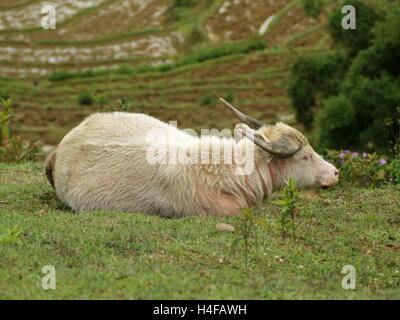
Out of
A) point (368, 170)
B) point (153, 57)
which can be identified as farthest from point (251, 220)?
point (153, 57)

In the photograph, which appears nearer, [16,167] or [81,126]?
[81,126]

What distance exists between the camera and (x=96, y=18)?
87.9ft

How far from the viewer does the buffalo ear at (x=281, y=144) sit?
5512mm

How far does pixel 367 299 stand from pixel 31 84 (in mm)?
18685

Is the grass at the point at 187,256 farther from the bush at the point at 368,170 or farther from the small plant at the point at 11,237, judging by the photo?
the bush at the point at 368,170

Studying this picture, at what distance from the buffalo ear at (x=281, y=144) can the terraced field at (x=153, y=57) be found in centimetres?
1031

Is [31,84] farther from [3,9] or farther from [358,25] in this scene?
[358,25]

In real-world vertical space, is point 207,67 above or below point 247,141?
above

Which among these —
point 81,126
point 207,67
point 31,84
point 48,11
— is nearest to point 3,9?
point 48,11

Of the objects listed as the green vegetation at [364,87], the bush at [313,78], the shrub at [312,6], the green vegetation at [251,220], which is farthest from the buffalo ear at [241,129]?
the shrub at [312,6]

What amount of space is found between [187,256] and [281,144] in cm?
176

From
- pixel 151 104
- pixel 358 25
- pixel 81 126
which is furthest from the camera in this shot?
pixel 151 104

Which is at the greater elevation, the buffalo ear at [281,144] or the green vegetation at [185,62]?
the green vegetation at [185,62]
